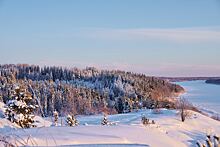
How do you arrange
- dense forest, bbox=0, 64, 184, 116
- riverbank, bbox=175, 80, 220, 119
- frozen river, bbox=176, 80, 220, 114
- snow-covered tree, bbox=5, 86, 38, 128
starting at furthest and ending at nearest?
dense forest, bbox=0, 64, 184, 116
frozen river, bbox=176, 80, 220, 114
riverbank, bbox=175, 80, 220, 119
snow-covered tree, bbox=5, 86, 38, 128

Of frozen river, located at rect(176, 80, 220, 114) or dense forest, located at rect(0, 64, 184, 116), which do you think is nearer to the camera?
frozen river, located at rect(176, 80, 220, 114)

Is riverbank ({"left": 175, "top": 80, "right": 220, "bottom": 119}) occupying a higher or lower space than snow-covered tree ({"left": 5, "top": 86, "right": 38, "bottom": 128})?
lower

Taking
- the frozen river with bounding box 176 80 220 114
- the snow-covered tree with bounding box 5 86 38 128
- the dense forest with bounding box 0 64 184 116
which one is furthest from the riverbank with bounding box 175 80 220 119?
the snow-covered tree with bounding box 5 86 38 128

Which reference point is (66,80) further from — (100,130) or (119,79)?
(100,130)

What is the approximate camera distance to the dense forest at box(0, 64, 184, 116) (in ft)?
220

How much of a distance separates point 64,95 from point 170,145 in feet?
226

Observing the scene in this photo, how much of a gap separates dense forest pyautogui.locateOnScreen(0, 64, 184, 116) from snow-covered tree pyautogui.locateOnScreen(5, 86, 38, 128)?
23.4m

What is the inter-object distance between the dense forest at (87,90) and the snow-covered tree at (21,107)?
2342 centimetres

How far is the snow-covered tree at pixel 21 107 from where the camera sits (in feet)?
56.0

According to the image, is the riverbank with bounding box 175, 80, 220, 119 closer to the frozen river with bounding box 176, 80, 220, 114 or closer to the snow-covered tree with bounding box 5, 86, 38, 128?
the frozen river with bounding box 176, 80, 220, 114

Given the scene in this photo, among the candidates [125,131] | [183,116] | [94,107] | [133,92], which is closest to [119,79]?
[133,92]

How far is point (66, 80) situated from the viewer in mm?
111938

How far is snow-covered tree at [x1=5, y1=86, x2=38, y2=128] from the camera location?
1706 centimetres

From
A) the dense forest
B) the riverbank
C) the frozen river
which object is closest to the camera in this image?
the riverbank
